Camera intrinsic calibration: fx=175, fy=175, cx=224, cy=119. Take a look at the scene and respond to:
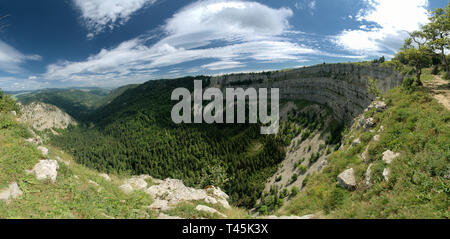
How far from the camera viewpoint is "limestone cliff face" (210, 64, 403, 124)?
193ft

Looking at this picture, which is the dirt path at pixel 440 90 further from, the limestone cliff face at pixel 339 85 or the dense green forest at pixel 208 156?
the dense green forest at pixel 208 156

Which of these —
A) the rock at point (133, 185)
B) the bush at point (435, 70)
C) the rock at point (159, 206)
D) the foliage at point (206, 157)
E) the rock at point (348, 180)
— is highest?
the bush at point (435, 70)

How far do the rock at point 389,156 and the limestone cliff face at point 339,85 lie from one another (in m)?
36.3

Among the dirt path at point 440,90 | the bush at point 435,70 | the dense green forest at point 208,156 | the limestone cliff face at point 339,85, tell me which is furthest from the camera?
the dense green forest at point 208,156

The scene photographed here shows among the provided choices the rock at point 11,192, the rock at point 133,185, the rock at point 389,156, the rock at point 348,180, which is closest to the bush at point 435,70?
the rock at point 389,156

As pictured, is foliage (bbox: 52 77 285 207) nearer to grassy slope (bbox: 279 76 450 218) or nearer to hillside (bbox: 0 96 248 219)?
grassy slope (bbox: 279 76 450 218)

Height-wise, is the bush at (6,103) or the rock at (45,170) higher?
the bush at (6,103)

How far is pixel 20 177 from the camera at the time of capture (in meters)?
10.7

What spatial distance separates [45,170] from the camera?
39.3ft

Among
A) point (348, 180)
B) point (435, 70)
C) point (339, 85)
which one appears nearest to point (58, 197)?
point (348, 180)

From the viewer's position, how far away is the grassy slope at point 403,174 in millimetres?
9188
